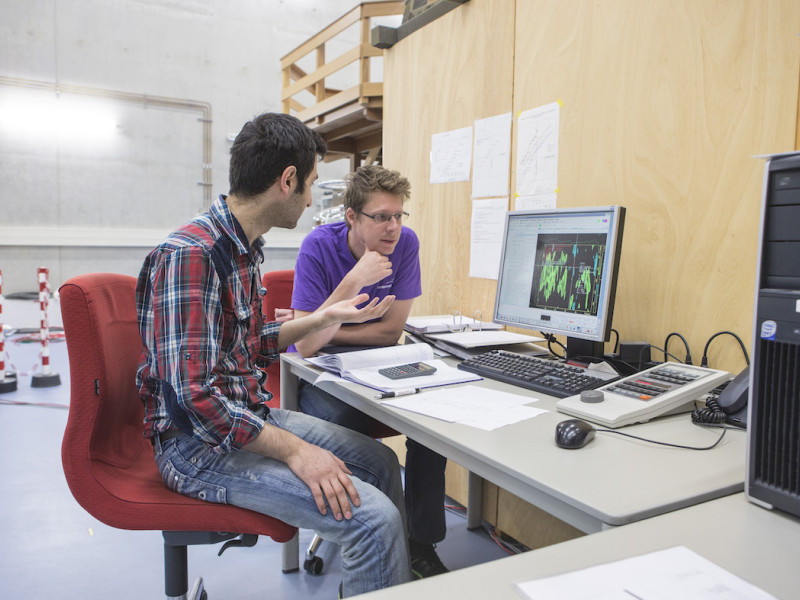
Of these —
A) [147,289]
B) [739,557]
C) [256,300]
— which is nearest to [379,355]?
[256,300]

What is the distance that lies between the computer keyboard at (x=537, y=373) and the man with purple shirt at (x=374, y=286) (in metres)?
0.40

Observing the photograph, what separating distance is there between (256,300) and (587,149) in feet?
3.46

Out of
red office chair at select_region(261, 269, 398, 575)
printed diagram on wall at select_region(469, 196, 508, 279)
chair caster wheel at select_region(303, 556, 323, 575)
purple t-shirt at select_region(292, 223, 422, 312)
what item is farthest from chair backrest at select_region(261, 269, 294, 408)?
printed diagram on wall at select_region(469, 196, 508, 279)

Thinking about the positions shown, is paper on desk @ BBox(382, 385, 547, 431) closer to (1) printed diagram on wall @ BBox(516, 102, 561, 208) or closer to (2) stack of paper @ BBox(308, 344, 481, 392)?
(2) stack of paper @ BBox(308, 344, 481, 392)

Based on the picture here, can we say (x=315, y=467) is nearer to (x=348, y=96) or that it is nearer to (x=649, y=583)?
(x=649, y=583)

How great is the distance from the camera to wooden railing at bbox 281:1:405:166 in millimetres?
3234

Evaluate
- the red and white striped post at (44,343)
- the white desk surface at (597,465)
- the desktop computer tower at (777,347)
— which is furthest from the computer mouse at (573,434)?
the red and white striped post at (44,343)

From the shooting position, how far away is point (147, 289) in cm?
115

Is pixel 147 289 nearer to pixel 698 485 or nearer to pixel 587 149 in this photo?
pixel 698 485

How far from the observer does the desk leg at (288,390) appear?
1843 mm

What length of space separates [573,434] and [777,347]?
13.3 inches

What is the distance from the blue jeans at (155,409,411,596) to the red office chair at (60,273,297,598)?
3cm

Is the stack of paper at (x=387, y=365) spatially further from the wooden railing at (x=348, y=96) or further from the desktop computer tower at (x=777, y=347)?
the wooden railing at (x=348, y=96)

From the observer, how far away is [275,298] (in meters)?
2.15
